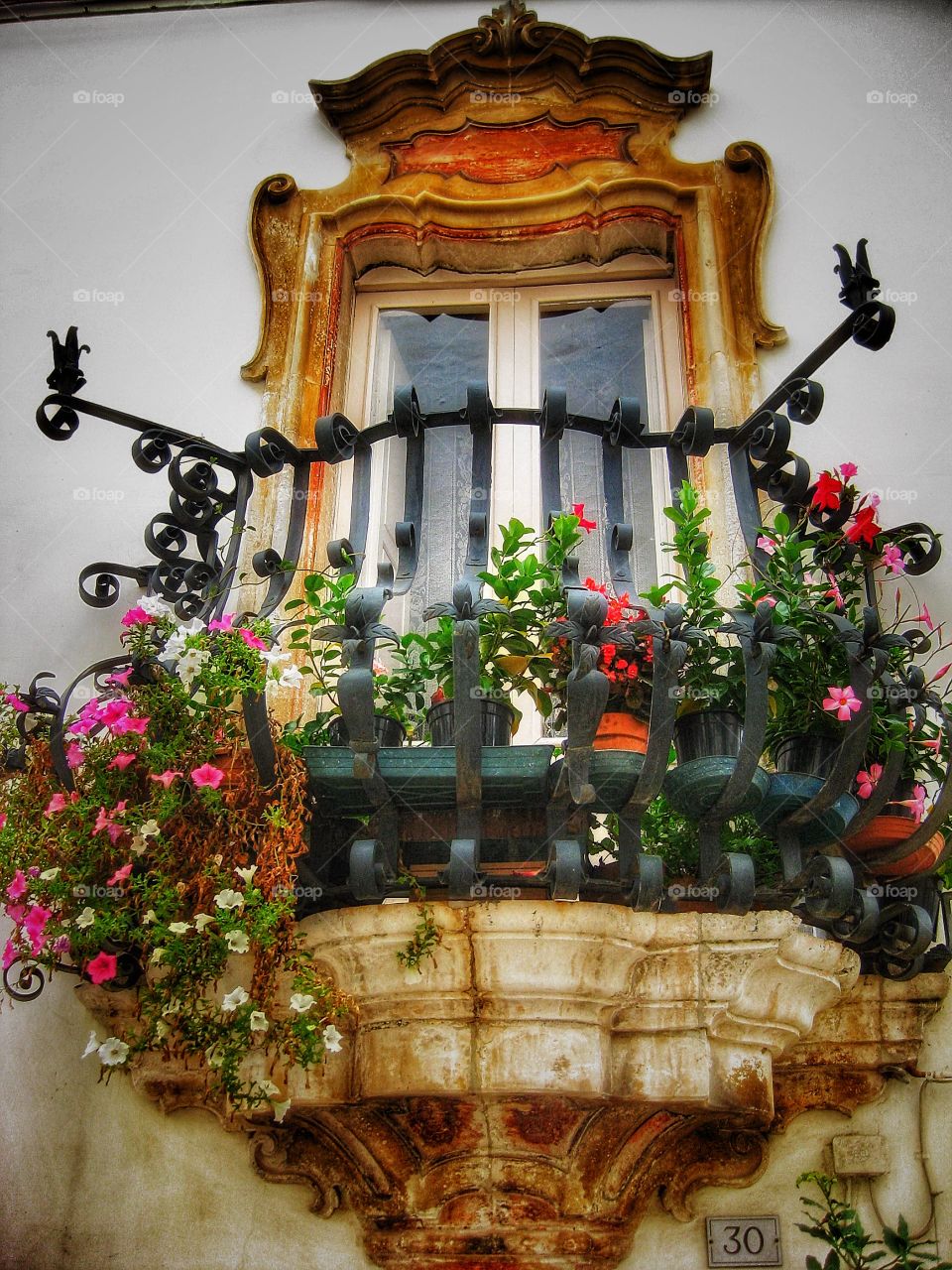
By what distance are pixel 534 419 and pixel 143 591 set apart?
4.25 feet

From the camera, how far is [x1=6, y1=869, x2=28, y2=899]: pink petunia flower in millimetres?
2537

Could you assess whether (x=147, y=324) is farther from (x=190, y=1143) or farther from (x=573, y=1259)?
(x=573, y=1259)

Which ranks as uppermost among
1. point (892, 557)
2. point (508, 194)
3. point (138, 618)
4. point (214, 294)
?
point (508, 194)

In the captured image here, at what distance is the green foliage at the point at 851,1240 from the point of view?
2445 mm

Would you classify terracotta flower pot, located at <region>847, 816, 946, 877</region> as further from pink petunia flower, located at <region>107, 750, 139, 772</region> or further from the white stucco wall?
pink petunia flower, located at <region>107, 750, 139, 772</region>

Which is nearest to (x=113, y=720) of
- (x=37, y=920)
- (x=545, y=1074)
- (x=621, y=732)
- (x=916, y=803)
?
(x=37, y=920)

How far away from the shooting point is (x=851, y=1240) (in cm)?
249

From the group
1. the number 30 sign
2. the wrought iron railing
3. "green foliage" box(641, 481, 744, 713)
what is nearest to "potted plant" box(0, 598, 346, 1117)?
the wrought iron railing

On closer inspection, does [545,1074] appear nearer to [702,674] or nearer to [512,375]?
[702,674]

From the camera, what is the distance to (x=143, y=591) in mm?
3553

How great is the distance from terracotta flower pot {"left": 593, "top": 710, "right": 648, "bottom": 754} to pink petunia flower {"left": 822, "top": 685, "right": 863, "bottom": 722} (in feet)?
1.27

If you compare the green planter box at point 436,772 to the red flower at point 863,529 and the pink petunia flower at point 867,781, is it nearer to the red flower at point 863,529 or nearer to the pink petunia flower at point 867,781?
the pink petunia flower at point 867,781

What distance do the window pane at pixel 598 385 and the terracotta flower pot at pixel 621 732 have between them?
1.23 metres

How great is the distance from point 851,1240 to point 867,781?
953 millimetres
